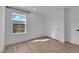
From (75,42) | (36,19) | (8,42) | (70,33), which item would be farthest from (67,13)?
(8,42)

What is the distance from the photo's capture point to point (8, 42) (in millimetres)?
4902

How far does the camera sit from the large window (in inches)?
215

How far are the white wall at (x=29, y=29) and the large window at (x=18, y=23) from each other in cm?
32

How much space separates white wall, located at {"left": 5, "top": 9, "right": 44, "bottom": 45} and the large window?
1.04ft

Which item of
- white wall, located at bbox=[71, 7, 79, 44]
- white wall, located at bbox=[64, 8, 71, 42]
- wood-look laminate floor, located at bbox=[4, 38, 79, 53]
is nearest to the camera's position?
wood-look laminate floor, located at bbox=[4, 38, 79, 53]

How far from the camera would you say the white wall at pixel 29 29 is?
16.2 feet

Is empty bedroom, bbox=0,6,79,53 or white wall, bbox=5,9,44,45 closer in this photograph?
empty bedroom, bbox=0,6,79,53

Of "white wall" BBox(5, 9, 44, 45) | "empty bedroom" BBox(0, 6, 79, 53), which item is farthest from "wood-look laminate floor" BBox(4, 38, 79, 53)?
"white wall" BBox(5, 9, 44, 45)

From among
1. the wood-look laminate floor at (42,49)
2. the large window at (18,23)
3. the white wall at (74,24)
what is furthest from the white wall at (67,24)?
the large window at (18,23)

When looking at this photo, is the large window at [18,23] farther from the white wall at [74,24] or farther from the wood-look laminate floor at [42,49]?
the white wall at [74,24]

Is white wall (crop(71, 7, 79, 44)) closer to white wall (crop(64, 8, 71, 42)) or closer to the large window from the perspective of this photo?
white wall (crop(64, 8, 71, 42))

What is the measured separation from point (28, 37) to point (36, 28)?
1.48 m

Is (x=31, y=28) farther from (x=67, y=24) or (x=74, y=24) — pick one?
(x=74, y=24)

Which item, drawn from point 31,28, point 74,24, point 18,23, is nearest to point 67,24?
point 74,24
